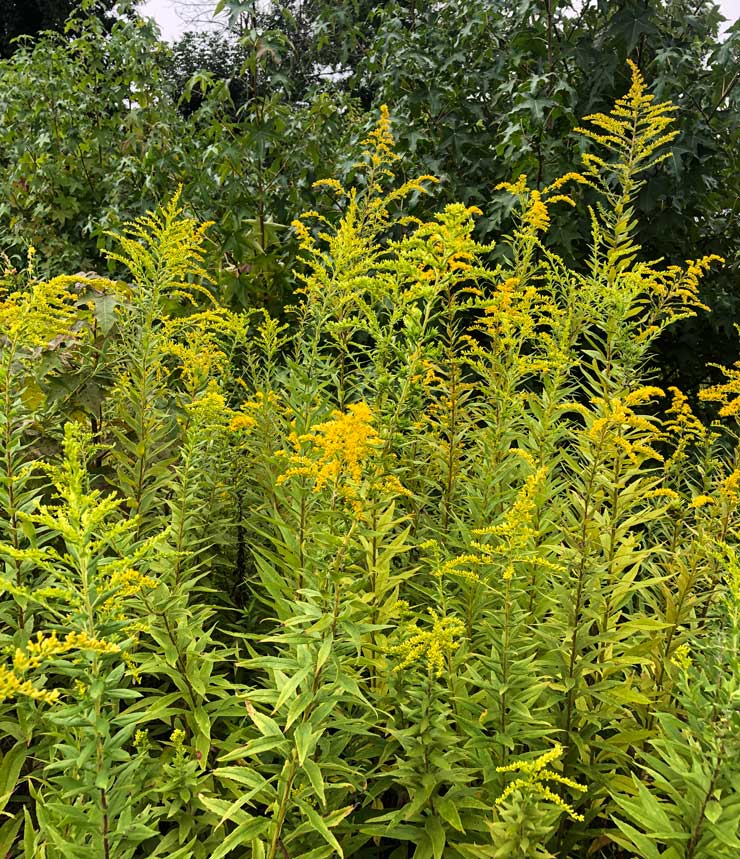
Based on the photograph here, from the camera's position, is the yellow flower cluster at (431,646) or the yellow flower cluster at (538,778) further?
the yellow flower cluster at (431,646)

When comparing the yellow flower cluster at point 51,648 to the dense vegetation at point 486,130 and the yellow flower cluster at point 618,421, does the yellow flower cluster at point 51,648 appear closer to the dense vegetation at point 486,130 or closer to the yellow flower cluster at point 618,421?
the yellow flower cluster at point 618,421

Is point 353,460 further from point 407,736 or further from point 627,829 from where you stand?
point 627,829

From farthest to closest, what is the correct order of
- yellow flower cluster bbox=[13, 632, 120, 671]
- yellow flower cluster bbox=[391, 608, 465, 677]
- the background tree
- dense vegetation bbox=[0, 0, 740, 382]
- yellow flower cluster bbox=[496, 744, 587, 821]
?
the background tree < dense vegetation bbox=[0, 0, 740, 382] < yellow flower cluster bbox=[391, 608, 465, 677] < yellow flower cluster bbox=[496, 744, 587, 821] < yellow flower cluster bbox=[13, 632, 120, 671]

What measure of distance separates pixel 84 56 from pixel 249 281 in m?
3.93

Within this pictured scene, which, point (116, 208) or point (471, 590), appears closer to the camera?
point (471, 590)

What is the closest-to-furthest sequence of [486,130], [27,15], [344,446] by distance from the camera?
1. [344,446]
2. [486,130]
3. [27,15]

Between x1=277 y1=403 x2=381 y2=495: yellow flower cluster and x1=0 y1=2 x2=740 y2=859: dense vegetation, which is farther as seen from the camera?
x1=277 y1=403 x2=381 y2=495: yellow flower cluster

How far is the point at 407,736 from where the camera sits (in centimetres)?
147

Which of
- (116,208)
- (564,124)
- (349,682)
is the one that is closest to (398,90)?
(564,124)

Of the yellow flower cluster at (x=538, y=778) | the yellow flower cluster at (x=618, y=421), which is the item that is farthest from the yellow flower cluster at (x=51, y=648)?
the yellow flower cluster at (x=618, y=421)

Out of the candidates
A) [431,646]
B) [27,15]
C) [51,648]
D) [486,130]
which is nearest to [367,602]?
[431,646]

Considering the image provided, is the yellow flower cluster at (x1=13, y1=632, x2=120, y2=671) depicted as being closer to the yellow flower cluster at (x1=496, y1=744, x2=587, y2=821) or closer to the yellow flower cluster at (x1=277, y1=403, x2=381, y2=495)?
the yellow flower cluster at (x1=277, y1=403, x2=381, y2=495)

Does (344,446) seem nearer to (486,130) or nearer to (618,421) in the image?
(618,421)

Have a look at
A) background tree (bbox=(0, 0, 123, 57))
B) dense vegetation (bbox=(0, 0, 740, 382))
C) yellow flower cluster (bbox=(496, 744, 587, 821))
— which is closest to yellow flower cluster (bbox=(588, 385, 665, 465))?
yellow flower cluster (bbox=(496, 744, 587, 821))
